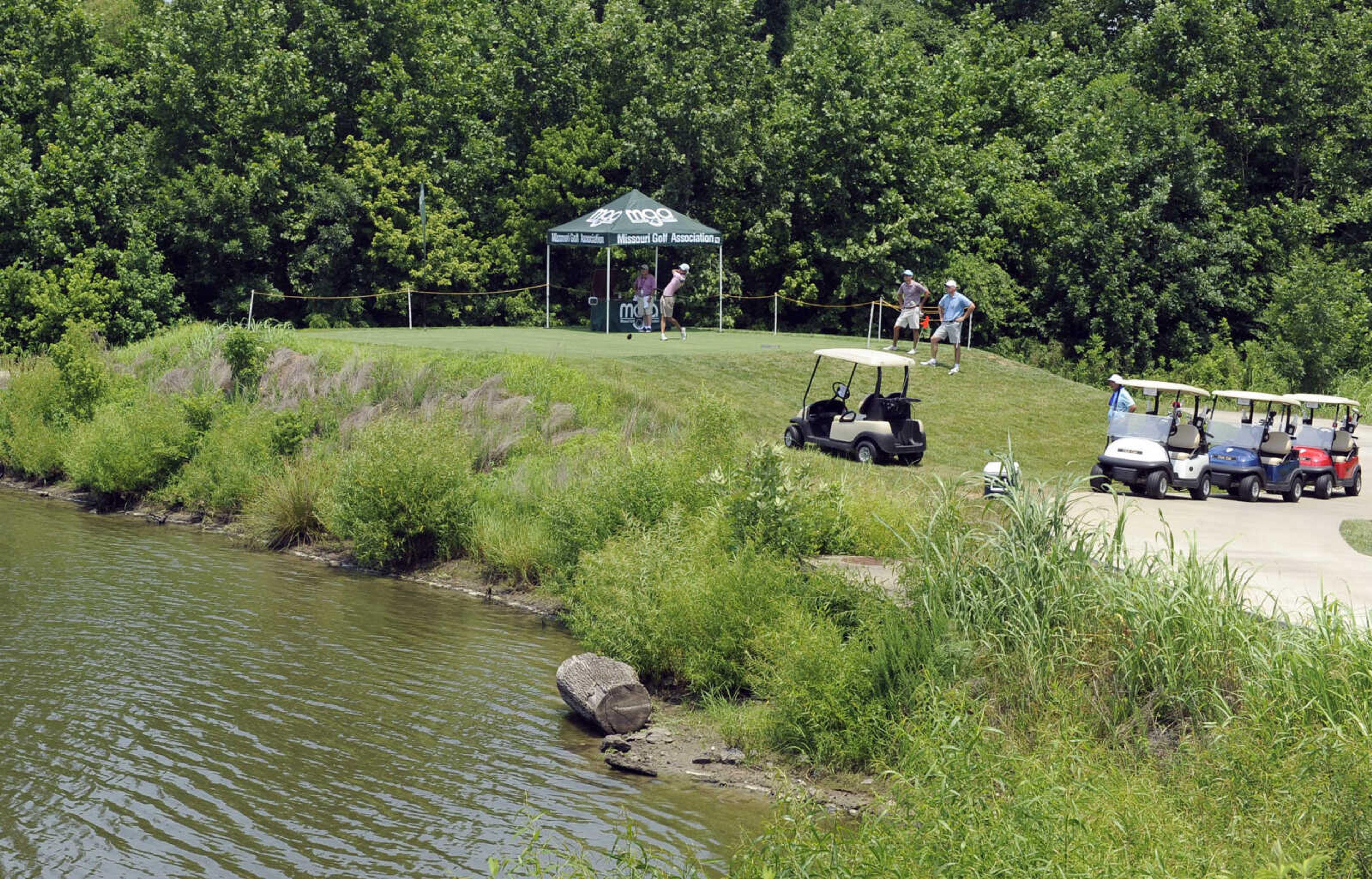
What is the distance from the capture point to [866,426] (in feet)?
74.8

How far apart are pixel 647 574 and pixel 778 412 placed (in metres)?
11.6

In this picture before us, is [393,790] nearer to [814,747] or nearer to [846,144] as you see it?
[814,747]

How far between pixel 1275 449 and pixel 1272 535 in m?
4.46

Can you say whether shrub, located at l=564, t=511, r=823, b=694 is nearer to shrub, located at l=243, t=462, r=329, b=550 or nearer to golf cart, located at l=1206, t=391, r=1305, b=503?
shrub, located at l=243, t=462, r=329, b=550

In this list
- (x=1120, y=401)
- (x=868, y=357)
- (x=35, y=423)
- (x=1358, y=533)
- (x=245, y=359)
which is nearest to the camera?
(x=1358, y=533)

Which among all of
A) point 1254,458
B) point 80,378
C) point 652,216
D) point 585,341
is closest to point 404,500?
point 80,378

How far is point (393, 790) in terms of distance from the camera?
11.4 meters

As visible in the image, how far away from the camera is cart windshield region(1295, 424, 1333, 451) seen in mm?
24375

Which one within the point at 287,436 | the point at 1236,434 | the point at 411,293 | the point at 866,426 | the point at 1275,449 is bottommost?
the point at 287,436

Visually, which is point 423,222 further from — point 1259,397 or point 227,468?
point 1259,397

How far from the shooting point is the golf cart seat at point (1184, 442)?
2238cm

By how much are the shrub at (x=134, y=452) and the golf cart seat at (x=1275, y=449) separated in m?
18.2

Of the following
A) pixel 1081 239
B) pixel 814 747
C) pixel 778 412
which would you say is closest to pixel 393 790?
pixel 814 747

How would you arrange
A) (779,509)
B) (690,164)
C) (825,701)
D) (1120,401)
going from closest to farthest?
(825,701) → (779,509) → (1120,401) → (690,164)
